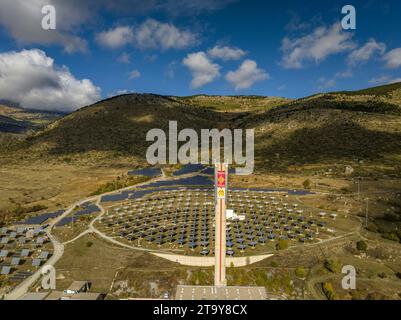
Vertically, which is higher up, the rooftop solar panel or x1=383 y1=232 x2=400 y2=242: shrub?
x1=383 y1=232 x2=400 y2=242: shrub

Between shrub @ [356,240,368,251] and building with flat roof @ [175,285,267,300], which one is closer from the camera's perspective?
building with flat roof @ [175,285,267,300]

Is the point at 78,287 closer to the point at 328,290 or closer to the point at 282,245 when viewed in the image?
the point at 282,245

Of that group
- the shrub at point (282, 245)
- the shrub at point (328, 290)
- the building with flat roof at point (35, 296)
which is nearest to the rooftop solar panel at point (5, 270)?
the building with flat roof at point (35, 296)

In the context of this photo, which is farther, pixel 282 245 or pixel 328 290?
pixel 282 245

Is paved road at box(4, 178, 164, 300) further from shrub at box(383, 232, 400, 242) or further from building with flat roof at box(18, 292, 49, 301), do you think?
shrub at box(383, 232, 400, 242)

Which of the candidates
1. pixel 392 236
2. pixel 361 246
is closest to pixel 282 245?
pixel 361 246

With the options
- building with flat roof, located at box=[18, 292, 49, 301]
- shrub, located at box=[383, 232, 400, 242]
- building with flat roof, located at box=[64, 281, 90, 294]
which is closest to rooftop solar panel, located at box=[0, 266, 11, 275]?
building with flat roof, located at box=[18, 292, 49, 301]

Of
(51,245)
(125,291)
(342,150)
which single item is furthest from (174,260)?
(342,150)
